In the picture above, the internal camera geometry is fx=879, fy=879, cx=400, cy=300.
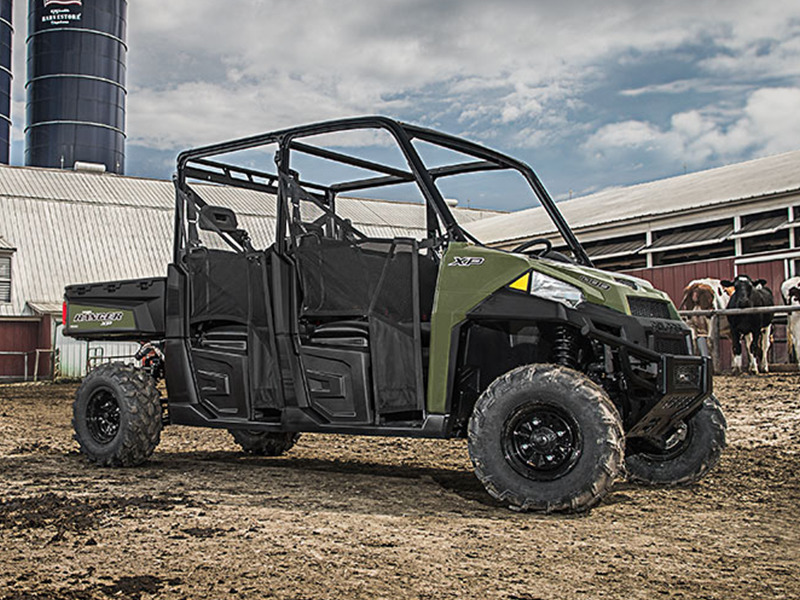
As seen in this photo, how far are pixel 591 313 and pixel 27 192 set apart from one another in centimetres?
3419

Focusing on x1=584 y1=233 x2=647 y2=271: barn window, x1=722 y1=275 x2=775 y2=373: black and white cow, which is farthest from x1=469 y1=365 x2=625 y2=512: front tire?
x1=584 y1=233 x2=647 y2=271: barn window

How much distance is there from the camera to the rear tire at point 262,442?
8055 millimetres

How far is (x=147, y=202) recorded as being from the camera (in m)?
37.4

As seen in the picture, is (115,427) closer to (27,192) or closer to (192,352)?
(192,352)

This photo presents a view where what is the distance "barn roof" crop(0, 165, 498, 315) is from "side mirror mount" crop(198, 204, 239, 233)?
77.5ft

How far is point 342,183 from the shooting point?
805 cm

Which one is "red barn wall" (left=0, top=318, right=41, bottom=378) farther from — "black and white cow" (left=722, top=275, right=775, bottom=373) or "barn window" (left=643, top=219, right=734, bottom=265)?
"black and white cow" (left=722, top=275, right=775, bottom=373)

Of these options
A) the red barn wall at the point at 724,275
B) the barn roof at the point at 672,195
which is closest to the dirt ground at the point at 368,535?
the red barn wall at the point at 724,275

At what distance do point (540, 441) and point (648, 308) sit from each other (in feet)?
3.99

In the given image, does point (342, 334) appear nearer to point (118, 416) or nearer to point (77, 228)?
point (118, 416)

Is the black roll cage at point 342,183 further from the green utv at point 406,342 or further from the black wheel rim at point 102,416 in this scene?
the black wheel rim at point 102,416

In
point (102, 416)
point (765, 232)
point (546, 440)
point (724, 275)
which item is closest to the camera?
point (546, 440)

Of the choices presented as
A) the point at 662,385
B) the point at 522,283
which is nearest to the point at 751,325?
the point at 662,385

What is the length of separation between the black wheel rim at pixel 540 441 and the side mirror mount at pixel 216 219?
9.83 ft
